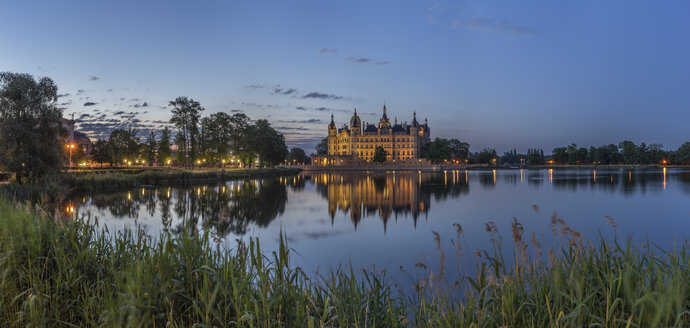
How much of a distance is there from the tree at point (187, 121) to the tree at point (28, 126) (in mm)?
24790

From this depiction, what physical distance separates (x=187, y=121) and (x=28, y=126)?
27367mm

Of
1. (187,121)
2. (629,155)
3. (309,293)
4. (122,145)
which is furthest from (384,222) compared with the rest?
(629,155)

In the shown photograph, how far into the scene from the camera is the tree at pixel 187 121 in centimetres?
5353

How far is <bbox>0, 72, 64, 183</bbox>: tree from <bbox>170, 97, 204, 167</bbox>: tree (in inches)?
976

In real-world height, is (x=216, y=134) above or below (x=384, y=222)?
above

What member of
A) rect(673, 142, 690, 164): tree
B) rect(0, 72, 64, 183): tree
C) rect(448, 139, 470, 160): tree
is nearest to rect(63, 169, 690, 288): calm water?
rect(0, 72, 64, 183): tree

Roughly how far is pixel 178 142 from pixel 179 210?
3810 cm

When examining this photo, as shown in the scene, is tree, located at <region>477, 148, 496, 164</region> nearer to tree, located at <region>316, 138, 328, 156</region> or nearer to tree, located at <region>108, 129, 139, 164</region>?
tree, located at <region>316, 138, 328, 156</region>

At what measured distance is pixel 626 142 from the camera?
13925cm

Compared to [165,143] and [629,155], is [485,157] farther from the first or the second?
[165,143]

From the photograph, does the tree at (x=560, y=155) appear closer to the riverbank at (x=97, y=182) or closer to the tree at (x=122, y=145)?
the riverbank at (x=97, y=182)

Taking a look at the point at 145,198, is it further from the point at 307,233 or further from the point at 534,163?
the point at 534,163

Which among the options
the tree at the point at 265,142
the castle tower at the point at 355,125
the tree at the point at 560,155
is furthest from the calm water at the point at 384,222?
the tree at the point at 560,155

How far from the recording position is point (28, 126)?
27141mm
